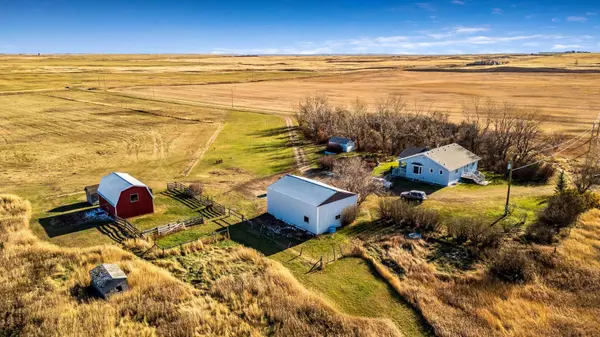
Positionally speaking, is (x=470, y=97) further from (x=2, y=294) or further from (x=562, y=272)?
(x=2, y=294)

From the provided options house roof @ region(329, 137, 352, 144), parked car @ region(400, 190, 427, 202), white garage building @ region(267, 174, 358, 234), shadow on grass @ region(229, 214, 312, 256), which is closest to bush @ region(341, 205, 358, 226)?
white garage building @ region(267, 174, 358, 234)

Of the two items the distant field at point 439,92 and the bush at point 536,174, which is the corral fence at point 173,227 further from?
the distant field at point 439,92

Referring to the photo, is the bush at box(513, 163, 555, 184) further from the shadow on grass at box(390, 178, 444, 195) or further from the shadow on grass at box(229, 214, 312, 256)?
the shadow on grass at box(229, 214, 312, 256)

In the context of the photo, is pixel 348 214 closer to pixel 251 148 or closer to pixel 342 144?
pixel 342 144

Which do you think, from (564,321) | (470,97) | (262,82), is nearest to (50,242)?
(564,321)

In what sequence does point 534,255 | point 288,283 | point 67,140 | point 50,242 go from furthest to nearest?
point 67,140 → point 50,242 → point 534,255 → point 288,283
